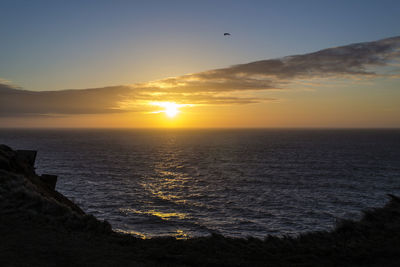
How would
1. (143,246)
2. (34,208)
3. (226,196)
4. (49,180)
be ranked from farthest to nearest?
(226,196)
(49,180)
(34,208)
(143,246)

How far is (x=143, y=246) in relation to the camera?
1430cm

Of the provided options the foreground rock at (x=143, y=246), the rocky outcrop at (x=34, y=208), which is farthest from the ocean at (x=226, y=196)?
the foreground rock at (x=143, y=246)

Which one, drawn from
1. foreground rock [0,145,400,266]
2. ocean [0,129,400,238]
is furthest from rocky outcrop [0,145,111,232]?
ocean [0,129,400,238]

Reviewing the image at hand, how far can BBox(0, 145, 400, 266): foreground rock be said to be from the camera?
12375 mm

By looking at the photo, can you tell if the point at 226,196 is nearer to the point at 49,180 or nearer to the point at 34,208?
the point at 49,180

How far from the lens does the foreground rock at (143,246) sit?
1238 cm

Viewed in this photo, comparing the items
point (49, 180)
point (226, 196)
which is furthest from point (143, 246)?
point (226, 196)

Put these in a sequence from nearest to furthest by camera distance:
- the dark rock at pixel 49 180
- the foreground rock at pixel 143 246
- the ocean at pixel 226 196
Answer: the foreground rock at pixel 143 246
the dark rock at pixel 49 180
the ocean at pixel 226 196

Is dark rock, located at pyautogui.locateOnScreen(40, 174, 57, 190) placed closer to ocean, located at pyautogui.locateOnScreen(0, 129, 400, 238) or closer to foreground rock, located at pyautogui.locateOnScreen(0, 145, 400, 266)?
ocean, located at pyautogui.locateOnScreen(0, 129, 400, 238)

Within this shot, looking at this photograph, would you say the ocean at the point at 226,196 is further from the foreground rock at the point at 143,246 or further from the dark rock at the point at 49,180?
the foreground rock at the point at 143,246

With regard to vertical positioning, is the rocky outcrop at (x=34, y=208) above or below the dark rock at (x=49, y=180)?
above

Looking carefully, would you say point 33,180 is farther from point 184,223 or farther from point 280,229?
point 280,229

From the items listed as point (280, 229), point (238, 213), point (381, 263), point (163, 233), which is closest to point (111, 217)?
point (163, 233)

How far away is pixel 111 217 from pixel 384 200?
3506 centimetres
